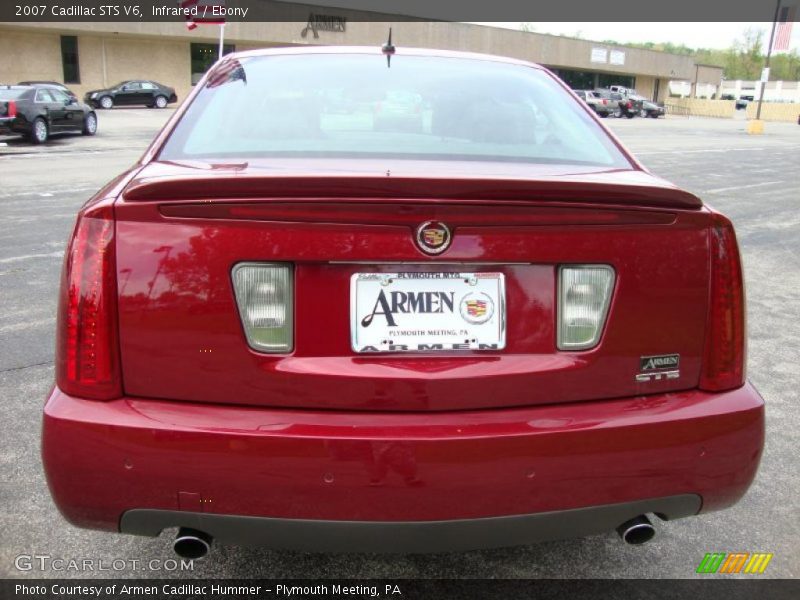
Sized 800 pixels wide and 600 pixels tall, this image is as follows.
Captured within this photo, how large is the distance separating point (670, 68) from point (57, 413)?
8059 cm

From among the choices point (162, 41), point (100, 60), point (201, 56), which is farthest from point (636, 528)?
point (201, 56)

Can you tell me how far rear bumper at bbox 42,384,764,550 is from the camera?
6.01 ft

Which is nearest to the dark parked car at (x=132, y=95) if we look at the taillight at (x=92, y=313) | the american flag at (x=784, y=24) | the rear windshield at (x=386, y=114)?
the american flag at (x=784, y=24)

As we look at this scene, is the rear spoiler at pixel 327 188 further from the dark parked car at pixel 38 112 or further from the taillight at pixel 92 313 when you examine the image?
the dark parked car at pixel 38 112

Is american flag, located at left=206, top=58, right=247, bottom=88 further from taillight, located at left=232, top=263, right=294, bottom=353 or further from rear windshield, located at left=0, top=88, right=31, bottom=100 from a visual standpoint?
rear windshield, located at left=0, top=88, right=31, bottom=100

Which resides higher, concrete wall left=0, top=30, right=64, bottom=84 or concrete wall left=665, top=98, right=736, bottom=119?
concrete wall left=0, top=30, right=64, bottom=84

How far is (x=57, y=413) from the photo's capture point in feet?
6.23

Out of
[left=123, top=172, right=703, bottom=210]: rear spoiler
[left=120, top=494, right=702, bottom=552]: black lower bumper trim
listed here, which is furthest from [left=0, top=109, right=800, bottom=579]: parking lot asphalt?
[left=123, top=172, right=703, bottom=210]: rear spoiler

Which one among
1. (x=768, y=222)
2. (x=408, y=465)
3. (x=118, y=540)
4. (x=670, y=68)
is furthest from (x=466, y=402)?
(x=670, y=68)

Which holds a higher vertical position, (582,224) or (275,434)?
(582,224)

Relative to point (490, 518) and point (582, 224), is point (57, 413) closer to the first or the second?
point (490, 518)

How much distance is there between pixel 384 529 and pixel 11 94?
19427mm

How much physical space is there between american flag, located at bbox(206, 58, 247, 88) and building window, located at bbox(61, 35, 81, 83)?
4207 cm

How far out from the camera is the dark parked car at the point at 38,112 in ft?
57.3
